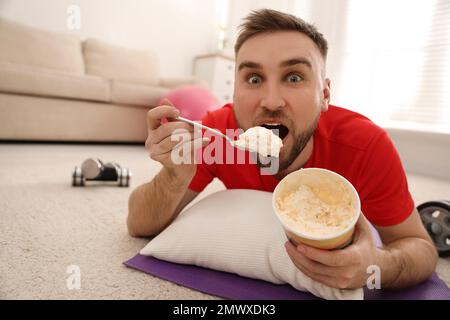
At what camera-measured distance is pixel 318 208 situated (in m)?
0.57

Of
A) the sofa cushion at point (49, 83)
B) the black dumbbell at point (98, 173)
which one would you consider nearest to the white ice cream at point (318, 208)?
the black dumbbell at point (98, 173)

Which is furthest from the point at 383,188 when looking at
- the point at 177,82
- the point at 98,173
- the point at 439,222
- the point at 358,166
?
the point at 177,82

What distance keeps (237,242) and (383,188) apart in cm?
35

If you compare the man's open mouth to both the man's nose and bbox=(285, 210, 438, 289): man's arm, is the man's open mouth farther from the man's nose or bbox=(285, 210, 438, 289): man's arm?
bbox=(285, 210, 438, 289): man's arm

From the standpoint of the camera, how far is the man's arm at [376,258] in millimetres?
535

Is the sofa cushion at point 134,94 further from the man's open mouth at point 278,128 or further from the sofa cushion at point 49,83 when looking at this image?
the man's open mouth at point 278,128

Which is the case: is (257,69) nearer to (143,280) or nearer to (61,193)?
(143,280)

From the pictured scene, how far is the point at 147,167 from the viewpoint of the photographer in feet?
7.06

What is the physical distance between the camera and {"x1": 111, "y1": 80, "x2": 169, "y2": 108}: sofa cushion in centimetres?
295

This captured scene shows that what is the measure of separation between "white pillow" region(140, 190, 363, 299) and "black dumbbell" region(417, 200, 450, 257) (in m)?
0.57

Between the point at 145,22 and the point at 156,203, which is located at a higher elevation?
the point at 145,22

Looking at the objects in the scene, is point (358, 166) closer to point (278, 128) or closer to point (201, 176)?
point (278, 128)
